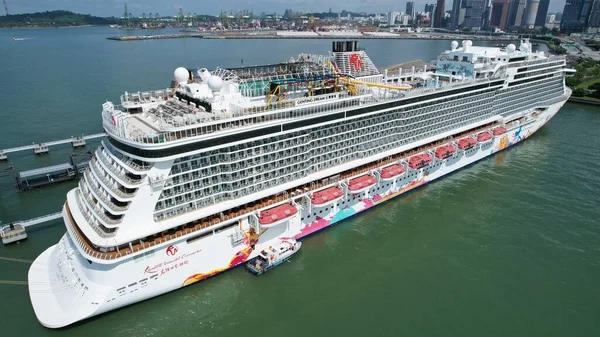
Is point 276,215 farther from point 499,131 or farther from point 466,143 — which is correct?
point 499,131

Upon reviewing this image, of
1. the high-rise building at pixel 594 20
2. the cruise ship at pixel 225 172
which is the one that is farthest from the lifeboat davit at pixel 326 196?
the high-rise building at pixel 594 20

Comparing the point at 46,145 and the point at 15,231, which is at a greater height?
the point at 46,145

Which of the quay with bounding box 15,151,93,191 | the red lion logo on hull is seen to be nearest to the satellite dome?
the red lion logo on hull

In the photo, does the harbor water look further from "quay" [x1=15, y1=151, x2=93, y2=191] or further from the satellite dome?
the satellite dome

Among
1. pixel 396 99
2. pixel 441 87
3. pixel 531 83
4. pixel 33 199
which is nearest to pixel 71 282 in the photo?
pixel 33 199

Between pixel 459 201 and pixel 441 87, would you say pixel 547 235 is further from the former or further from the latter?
pixel 441 87

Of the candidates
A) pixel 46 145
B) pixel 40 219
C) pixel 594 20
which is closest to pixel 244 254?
pixel 40 219
